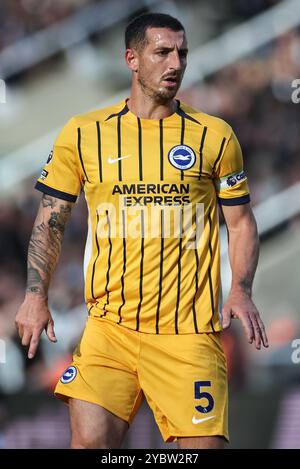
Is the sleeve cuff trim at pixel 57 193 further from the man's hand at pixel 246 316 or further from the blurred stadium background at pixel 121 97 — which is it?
the blurred stadium background at pixel 121 97

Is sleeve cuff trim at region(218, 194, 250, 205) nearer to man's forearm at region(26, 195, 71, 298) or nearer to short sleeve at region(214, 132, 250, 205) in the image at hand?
short sleeve at region(214, 132, 250, 205)

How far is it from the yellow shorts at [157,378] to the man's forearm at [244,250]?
336mm

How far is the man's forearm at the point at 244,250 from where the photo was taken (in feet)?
15.8

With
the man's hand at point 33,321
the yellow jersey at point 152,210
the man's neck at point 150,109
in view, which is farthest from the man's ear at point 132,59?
the man's hand at point 33,321

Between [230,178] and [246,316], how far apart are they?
70 cm

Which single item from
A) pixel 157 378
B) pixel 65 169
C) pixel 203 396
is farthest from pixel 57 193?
pixel 203 396

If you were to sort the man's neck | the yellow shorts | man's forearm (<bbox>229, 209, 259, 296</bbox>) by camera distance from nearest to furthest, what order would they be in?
the yellow shorts → man's forearm (<bbox>229, 209, 259, 296</bbox>) → the man's neck

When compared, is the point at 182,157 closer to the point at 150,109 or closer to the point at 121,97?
the point at 150,109

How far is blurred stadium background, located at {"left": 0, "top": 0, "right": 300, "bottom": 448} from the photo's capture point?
9391 mm

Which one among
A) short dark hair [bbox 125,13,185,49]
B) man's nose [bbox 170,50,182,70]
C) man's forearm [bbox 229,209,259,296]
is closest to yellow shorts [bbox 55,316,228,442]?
man's forearm [bbox 229,209,259,296]

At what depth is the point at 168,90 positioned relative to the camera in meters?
4.84

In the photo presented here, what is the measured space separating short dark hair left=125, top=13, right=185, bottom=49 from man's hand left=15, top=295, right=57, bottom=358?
54.4 inches

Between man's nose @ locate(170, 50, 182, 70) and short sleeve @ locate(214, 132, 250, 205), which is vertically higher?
man's nose @ locate(170, 50, 182, 70)
